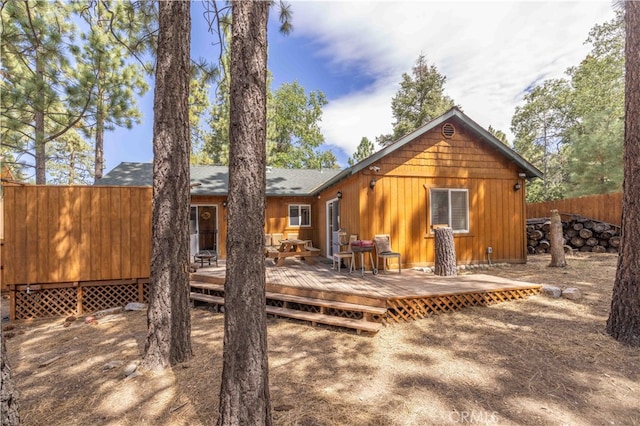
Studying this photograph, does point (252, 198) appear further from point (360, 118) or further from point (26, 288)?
point (360, 118)

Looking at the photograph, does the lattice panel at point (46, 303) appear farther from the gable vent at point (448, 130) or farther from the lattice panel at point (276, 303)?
the gable vent at point (448, 130)

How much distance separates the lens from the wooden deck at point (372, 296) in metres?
4.36

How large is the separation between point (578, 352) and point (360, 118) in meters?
25.6

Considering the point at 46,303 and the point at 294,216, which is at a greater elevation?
the point at 294,216

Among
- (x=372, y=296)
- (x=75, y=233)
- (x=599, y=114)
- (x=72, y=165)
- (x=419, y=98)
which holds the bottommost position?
(x=372, y=296)

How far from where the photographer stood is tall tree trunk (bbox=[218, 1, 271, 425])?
6.51 ft

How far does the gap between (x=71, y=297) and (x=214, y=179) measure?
6917 mm

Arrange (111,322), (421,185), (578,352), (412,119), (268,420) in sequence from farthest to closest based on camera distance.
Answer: (412,119) → (421,185) → (111,322) → (578,352) → (268,420)

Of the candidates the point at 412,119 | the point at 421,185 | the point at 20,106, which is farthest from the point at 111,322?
the point at 412,119

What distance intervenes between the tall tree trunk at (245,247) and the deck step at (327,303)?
2461mm

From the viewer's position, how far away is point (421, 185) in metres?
7.71

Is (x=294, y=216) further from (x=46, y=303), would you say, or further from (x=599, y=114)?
(x=599, y=114)

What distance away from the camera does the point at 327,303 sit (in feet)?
15.0

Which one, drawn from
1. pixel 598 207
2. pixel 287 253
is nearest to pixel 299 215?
pixel 287 253
